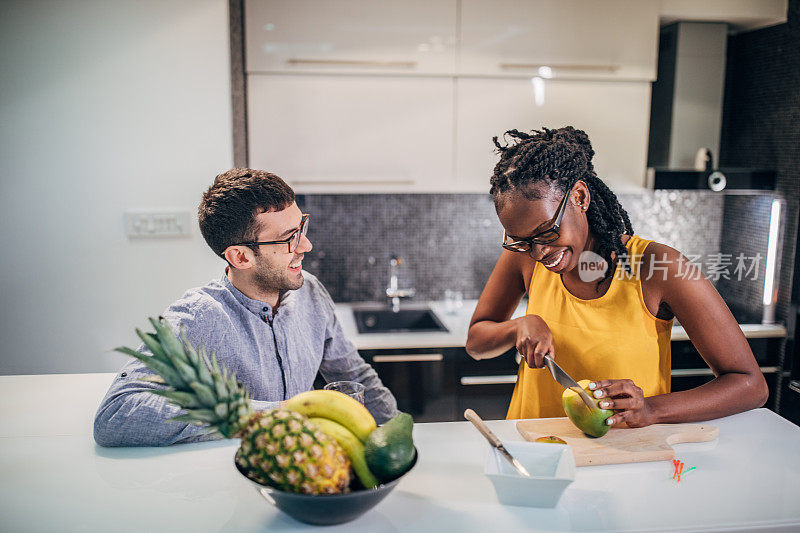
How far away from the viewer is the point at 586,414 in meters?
1.21

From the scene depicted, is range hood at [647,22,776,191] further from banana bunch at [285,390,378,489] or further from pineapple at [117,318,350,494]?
pineapple at [117,318,350,494]

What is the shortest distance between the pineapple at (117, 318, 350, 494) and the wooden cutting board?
49 centimetres

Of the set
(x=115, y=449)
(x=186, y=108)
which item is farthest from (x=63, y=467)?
(x=186, y=108)

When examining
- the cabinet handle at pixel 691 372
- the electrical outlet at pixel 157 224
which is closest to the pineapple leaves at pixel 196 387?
the electrical outlet at pixel 157 224

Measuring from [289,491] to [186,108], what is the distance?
73.2 inches

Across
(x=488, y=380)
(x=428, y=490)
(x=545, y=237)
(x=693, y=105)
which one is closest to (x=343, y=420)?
(x=428, y=490)

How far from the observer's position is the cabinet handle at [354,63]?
2.57 metres

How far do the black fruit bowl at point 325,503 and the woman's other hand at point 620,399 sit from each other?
45 cm

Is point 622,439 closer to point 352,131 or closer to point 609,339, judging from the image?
point 609,339

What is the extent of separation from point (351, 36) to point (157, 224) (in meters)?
1.09

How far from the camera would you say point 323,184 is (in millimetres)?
2674

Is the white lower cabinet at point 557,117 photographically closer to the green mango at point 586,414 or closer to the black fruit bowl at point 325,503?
the green mango at point 586,414

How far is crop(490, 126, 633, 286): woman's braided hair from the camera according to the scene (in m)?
1.34

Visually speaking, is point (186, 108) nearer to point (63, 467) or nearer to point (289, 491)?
point (63, 467)
